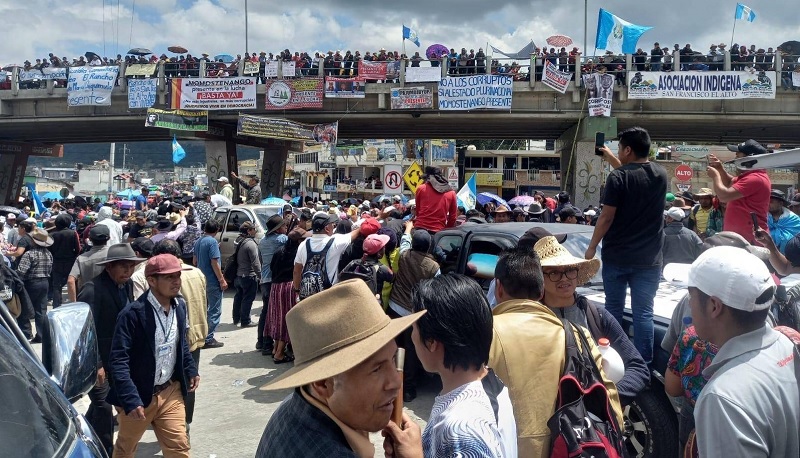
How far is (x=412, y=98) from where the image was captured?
970 inches

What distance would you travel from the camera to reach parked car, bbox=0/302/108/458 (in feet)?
6.82

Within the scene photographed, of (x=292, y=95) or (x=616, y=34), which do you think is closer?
(x=616, y=34)

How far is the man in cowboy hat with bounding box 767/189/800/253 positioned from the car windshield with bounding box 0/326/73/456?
6.34 metres

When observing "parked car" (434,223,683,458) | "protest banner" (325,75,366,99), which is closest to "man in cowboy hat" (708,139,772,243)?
"parked car" (434,223,683,458)

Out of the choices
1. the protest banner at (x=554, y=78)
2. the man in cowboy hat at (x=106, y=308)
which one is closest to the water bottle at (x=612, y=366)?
the man in cowboy hat at (x=106, y=308)

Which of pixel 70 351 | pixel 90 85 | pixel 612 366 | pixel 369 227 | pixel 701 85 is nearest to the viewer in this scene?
pixel 70 351

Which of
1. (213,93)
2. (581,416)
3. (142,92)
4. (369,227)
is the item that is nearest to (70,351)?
(581,416)

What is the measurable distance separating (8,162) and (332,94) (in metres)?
23.2

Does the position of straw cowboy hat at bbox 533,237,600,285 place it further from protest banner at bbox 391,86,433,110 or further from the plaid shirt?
protest banner at bbox 391,86,433,110

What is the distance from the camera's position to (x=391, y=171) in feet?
50.8

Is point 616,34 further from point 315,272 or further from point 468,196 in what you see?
point 315,272

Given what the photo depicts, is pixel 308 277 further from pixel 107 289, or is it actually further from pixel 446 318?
pixel 446 318

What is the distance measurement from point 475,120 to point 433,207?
1853 cm

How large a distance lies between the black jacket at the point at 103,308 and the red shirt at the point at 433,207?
419 cm
